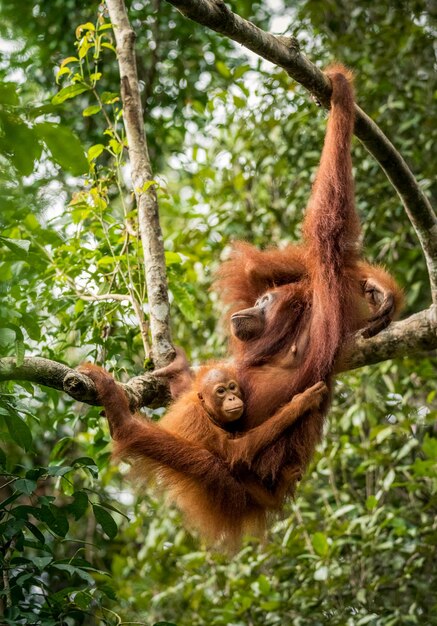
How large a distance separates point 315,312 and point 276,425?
590mm

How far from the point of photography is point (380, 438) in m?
4.91

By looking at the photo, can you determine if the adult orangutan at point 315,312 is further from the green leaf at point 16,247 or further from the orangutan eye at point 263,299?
the green leaf at point 16,247

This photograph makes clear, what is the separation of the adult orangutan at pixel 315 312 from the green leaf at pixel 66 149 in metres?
2.35

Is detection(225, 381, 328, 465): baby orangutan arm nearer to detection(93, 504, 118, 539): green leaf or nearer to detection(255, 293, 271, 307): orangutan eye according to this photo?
detection(255, 293, 271, 307): orangutan eye

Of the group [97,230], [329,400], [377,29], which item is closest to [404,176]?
[329,400]

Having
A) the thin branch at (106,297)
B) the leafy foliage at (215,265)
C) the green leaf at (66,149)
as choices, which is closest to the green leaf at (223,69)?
the leafy foliage at (215,265)

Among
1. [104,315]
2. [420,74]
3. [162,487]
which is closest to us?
[162,487]

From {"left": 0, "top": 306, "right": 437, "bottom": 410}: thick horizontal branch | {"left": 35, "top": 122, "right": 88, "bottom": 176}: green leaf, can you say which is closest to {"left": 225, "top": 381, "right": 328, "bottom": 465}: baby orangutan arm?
{"left": 0, "top": 306, "right": 437, "bottom": 410}: thick horizontal branch

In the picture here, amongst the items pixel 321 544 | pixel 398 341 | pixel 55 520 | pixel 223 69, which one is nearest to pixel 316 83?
pixel 398 341

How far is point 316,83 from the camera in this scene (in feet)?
12.2

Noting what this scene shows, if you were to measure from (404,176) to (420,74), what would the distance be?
2.98m

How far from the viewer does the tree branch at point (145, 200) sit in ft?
11.7

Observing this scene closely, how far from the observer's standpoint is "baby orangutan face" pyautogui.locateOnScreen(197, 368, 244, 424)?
3420 millimetres

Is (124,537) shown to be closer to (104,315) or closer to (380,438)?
(380,438)
